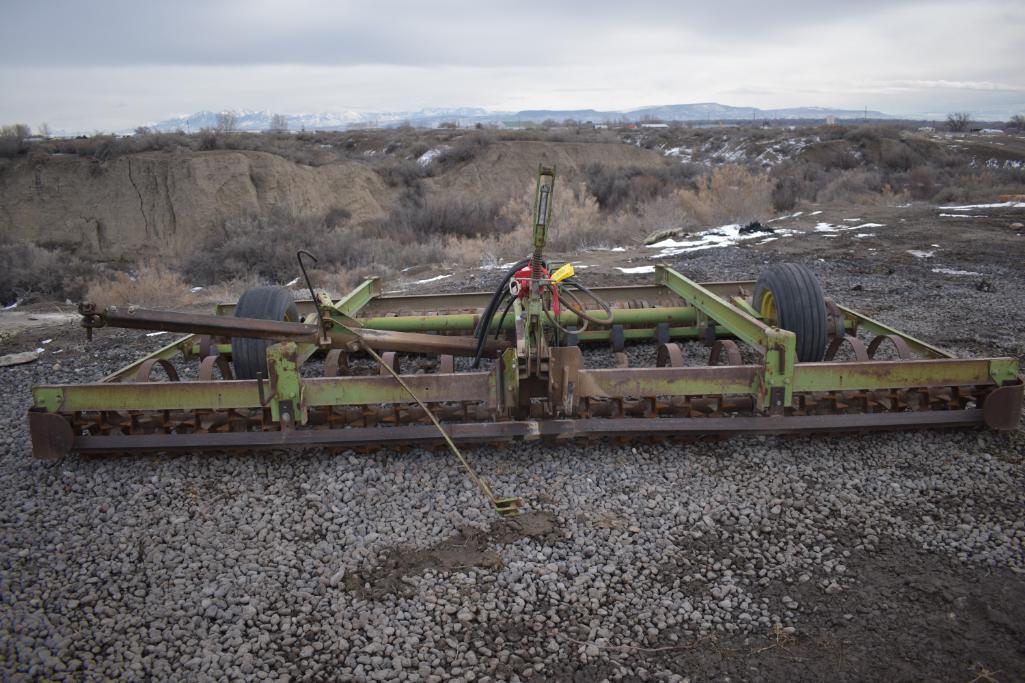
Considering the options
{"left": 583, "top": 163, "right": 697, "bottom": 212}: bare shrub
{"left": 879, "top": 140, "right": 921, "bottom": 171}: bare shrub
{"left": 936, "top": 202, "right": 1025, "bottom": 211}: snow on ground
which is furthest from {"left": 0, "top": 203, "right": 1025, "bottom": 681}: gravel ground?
{"left": 879, "top": 140, "right": 921, "bottom": 171}: bare shrub

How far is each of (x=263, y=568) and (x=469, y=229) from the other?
1584 cm

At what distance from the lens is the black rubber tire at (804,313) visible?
199 inches

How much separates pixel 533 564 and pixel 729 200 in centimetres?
1582

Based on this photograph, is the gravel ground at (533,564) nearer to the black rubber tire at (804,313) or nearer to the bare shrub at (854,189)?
the black rubber tire at (804,313)

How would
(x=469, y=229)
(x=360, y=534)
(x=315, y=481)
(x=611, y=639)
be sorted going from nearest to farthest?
(x=611, y=639) < (x=360, y=534) < (x=315, y=481) < (x=469, y=229)

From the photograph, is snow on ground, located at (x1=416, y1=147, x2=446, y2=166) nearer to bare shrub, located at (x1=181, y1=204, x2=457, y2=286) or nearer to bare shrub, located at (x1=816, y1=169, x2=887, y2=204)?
bare shrub, located at (x1=181, y1=204, x2=457, y2=286)

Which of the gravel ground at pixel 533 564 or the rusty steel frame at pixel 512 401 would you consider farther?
the rusty steel frame at pixel 512 401

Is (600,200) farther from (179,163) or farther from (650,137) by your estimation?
(650,137)

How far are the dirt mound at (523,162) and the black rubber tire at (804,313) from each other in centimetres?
2336

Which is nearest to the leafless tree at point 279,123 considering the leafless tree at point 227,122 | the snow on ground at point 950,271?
the leafless tree at point 227,122

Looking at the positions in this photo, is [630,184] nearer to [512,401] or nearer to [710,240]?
[710,240]

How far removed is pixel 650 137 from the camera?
1984 inches

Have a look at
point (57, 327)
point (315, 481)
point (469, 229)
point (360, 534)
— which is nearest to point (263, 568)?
point (360, 534)

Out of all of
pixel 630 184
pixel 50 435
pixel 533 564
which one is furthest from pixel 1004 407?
pixel 630 184
